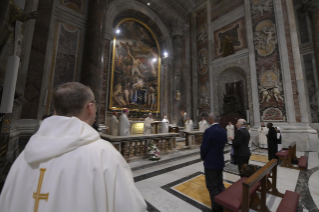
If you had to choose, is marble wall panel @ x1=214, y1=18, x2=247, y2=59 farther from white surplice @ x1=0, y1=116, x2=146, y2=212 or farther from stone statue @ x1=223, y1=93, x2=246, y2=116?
white surplice @ x1=0, y1=116, x2=146, y2=212

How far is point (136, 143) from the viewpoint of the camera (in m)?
5.21

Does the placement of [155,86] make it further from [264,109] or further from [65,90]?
[65,90]

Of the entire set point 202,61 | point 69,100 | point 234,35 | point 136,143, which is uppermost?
point 234,35

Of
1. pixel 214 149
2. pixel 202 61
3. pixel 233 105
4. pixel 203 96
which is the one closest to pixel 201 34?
pixel 202 61

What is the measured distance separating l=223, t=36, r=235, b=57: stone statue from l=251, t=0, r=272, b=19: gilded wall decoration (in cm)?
203

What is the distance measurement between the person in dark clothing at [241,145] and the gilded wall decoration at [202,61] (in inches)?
432

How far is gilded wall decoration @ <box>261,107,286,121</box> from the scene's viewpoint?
8.56 meters

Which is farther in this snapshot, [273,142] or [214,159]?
[273,142]

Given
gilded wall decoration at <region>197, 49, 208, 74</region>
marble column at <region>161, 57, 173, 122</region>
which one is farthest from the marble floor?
gilded wall decoration at <region>197, 49, 208, 74</region>

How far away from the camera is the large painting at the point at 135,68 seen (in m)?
10.1

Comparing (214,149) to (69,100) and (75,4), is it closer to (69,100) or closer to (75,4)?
(69,100)

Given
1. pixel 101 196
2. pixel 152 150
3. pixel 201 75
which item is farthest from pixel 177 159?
pixel 201 75

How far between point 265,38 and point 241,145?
9718mm

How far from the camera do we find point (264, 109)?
9.32m
